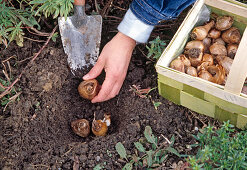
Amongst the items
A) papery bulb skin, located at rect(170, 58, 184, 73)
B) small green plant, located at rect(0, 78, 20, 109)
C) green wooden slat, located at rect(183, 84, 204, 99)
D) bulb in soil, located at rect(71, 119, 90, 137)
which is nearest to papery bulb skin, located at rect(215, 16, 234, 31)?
papery bulb skin, located at rect(170, 58, 184, 73)

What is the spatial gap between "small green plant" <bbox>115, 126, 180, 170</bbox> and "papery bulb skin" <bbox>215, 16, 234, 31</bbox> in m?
0.78

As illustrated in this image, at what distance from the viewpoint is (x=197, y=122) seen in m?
2.04

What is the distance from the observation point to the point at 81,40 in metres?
2.26

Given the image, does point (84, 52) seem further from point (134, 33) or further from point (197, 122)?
point (197, 122)

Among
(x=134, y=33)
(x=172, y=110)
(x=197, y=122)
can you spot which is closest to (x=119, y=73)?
(x=134, y=33)

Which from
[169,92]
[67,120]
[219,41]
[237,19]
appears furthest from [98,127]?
[237,19]

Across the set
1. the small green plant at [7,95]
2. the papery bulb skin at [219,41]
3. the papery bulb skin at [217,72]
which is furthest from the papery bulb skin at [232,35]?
the small green plant at [7,95]

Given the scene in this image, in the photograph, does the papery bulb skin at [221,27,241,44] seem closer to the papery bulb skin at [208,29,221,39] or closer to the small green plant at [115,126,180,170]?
the papery bulb skin at [208,29,221,39]

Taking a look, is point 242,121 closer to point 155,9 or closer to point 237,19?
point 237,19

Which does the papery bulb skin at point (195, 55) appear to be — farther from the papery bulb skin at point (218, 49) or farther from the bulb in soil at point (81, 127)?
the bulb in soil at point (81, 127)

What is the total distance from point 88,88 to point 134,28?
1.61 feet

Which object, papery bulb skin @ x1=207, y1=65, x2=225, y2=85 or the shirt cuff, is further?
the shirt cuff

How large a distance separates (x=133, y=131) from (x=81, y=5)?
2.96 feet

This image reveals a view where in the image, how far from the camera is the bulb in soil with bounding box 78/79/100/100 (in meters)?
2.10
